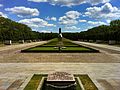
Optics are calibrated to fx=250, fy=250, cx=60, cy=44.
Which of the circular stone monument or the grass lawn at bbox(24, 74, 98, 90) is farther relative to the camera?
the grass lawn at bbox(24, 74, 98, 90)

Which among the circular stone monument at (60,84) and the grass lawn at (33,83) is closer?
the circular stone monument at (60,84)

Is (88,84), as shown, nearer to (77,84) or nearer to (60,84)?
(77,84)

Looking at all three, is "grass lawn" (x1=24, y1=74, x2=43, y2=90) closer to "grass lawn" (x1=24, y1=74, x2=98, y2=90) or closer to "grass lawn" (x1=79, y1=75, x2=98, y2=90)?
"grass lawn" (x1=24, y1=74, x2=98, y2=90)

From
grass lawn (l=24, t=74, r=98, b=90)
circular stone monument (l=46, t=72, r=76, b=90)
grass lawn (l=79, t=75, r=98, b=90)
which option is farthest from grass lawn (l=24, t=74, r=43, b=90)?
grass lawn (l=79, t=75, r=98, b=90)

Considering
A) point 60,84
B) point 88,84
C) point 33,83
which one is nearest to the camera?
point 60,84

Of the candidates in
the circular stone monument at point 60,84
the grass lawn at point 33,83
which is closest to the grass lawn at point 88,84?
the circular stone monument at point 60,84

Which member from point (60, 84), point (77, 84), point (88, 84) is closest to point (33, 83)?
point (77, 84)

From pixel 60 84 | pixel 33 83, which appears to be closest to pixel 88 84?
pixel 33 83

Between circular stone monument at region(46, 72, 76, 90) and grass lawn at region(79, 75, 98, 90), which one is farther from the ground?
circular stone monument at region(46, 72, 76, 90)

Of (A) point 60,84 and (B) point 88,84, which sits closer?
(A) point 60,84

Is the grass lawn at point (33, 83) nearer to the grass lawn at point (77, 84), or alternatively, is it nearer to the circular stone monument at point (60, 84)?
the grass lawn at point (77, 84)

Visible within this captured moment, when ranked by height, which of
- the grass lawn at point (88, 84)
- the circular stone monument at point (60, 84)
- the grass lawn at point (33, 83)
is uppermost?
the circular stone monument at point (60, 84)

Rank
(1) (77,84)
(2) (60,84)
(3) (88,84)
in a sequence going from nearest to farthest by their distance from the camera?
(2) (60,84), (1) (77,84), (3) (88,84)

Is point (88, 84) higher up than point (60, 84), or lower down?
lower down
